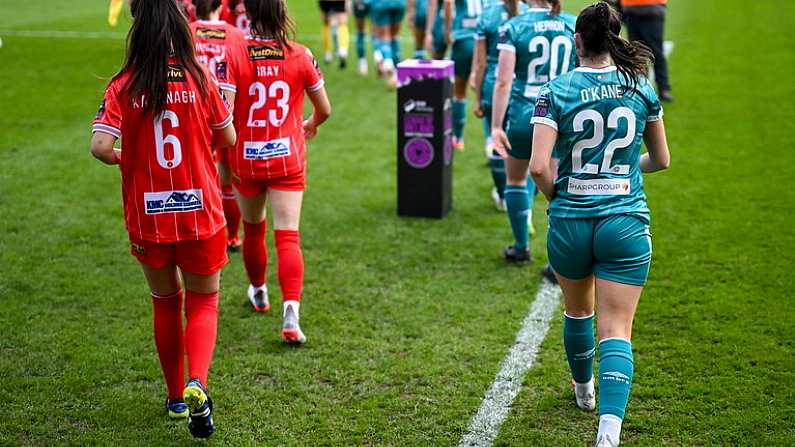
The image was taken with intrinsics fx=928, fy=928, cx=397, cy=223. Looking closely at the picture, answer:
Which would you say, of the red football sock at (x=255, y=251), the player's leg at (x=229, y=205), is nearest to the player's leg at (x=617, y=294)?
the red football sock at (x=255, y=251)

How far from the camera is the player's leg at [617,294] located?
3953mm

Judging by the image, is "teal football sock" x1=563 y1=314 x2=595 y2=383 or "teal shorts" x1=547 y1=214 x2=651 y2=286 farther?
"teal football sock" x1=563 y1=314 x2=595 y2=383

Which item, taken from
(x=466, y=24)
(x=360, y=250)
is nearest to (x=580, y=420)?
(x=360, y=250)

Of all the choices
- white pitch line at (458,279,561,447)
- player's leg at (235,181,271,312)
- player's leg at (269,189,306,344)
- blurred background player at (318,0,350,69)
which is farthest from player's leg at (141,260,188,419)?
blurred background player at (318,0,350,69)

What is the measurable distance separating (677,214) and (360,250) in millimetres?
2827

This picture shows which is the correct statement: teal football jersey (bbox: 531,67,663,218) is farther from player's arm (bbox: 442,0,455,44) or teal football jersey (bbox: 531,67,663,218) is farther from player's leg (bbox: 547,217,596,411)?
player's arm (bbox: 442,0,455,44)

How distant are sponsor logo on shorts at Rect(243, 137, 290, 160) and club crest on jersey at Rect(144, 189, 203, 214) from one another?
1.24 meters

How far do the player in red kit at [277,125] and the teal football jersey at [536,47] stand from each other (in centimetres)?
140

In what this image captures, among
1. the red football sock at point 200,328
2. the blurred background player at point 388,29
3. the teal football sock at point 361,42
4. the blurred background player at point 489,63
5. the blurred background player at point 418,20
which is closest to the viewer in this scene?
the red football sock at point 200,328

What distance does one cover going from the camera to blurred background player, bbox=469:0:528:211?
702cm

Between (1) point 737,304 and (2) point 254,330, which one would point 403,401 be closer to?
(2) point 254,330

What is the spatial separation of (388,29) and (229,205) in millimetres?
7890

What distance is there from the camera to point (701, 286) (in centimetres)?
639

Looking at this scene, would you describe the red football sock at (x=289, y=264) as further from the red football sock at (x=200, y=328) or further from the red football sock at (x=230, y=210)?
the red football sock at (x=230, y=210)
